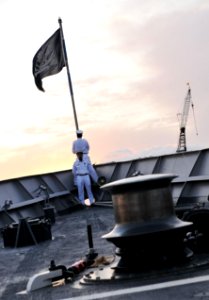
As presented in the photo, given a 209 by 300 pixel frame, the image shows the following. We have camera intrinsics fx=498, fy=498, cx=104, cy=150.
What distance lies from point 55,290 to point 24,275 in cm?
113

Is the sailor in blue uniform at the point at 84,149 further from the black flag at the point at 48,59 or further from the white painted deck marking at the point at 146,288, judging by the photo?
the white painted deck marking at the point at 146,288

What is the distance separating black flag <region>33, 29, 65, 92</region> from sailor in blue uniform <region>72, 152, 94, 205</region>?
4729 millimetres

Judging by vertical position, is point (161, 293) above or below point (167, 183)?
below

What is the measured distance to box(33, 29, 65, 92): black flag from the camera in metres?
16.7

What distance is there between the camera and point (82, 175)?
1279 centimetres

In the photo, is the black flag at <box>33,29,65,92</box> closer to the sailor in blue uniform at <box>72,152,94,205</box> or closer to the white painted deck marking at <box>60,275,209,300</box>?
the sailor in blue uniform at <box>72,152,94,205</box>

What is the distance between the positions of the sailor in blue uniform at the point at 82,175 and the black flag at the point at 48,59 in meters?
4.73

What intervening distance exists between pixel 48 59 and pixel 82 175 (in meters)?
5.71

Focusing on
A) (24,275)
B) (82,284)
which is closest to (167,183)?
(82,284)

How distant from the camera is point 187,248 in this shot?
4621 mm

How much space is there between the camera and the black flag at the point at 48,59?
54.9 feet

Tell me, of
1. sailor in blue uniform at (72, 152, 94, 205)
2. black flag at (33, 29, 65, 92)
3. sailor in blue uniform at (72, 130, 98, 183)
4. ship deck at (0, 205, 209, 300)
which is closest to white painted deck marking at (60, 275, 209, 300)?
ship deck at (0, 205, 209, 300)

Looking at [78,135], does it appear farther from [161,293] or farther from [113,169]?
[161,293]

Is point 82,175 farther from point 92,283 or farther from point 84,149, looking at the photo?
point 92,283
